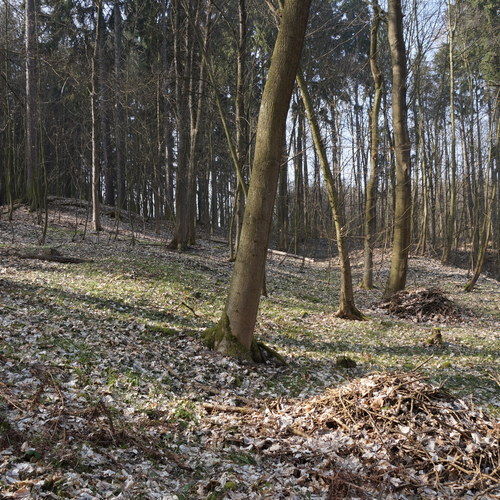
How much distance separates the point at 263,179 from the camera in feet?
22.3

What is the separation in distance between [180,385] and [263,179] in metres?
3.17

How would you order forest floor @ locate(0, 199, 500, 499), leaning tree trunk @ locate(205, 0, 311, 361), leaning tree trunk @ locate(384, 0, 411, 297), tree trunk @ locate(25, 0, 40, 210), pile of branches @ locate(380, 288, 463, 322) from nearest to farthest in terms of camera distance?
forest floor @ locate(0, 199, 500, 499) < leaning tree trunk @ locate(205, 0, 311, 361) < pile of branches @ locate(380, 288, 463, 322) < leaning tree trunk @ locate(384, 0, 411, 297) < tree trunk @ locate(25, 0, 40, 210)

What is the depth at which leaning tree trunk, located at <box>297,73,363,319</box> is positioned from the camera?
10.6 m

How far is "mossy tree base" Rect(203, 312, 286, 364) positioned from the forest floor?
18 cm

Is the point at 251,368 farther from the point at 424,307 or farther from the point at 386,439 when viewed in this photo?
the point at 424,307

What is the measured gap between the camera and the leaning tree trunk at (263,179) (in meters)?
6.68

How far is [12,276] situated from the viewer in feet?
35.1

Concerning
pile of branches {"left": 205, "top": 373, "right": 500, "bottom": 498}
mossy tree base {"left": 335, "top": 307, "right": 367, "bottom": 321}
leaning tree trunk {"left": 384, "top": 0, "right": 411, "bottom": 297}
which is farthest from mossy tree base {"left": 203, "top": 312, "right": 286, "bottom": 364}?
leaning tree trunk {"left": 384, "top": 0, "right": 411, "bottom": 297}

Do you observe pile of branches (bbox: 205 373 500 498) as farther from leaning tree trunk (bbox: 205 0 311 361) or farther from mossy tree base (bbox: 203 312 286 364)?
leaning tree trunk (bbox: 205 0 311 361)

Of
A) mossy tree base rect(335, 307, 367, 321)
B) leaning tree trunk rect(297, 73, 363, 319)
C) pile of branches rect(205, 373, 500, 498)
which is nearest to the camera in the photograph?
pile of branches rect(205, 373, 500, 498)

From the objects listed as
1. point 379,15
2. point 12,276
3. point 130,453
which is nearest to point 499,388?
point 130,453

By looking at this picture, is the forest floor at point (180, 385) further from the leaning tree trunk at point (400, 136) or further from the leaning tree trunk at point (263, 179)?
the leaning tree trunk at point (400, 136)

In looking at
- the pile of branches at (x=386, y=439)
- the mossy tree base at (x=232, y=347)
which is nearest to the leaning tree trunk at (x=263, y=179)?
the mossy tree base at (x=232, y=347)

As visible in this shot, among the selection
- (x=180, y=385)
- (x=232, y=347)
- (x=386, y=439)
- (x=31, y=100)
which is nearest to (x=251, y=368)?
(x=232, y=347)
